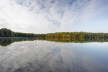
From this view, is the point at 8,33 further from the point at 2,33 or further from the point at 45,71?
the point at 45,71

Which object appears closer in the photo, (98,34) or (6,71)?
(6,71)

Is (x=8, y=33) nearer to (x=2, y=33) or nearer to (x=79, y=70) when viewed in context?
(x=2, y=33)

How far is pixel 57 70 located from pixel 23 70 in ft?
8.59

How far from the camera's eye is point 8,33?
143750mm

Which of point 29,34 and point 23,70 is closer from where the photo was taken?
point 23,70

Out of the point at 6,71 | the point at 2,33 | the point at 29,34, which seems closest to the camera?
the point at 6,71

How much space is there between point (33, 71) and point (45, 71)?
2.94 feet

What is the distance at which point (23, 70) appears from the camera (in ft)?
32.9

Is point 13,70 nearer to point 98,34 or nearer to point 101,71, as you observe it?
point 101,71

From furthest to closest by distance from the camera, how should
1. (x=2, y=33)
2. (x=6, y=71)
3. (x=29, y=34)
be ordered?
1. (x=29, y=34)
2. (x=2, y=33)
3. (x=6, y=71)

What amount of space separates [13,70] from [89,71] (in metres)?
5.84

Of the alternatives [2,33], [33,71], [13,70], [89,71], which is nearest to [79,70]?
[89,71]

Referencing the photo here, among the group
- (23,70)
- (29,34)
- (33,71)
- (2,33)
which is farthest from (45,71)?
(29,34)

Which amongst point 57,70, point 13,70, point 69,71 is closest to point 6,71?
point 13,70
